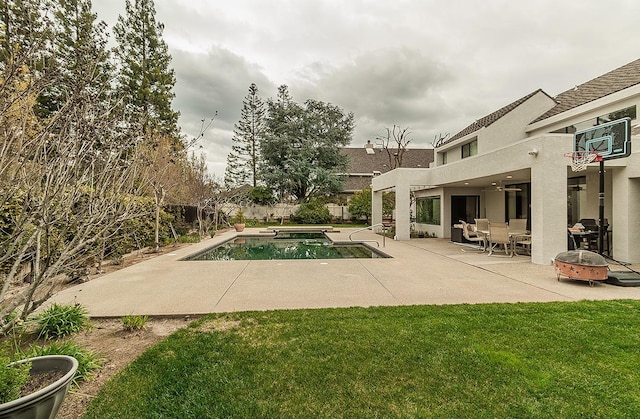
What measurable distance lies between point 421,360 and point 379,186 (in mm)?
16848

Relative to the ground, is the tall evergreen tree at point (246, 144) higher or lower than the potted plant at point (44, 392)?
higher

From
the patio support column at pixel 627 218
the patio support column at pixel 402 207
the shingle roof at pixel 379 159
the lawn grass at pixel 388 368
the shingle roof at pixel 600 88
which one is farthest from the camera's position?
the shingle roof at pixel 379 159

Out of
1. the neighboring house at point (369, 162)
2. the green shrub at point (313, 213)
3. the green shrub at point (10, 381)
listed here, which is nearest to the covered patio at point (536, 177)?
the green shrub at point (10, 381)

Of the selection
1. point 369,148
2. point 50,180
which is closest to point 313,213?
point 369,148

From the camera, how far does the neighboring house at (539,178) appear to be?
8891 mm

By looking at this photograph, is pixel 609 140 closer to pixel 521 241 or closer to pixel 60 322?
pixel 521 241

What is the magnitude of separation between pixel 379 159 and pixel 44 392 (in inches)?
1500

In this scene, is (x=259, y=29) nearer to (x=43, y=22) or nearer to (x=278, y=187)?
(x=43, y=22)

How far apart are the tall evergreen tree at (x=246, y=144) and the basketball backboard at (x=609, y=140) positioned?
30.5 m

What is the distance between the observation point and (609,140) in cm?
790

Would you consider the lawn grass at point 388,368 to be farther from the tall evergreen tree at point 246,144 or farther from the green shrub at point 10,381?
the tall evergreen tree at point 246,144

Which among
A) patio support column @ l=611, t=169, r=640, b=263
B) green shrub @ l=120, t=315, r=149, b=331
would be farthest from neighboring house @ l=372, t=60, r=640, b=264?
green shrub @ l=120, t=315, r=149, b=331

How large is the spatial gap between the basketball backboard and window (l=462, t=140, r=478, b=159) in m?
8.63

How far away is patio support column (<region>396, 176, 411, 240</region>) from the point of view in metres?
16.2
